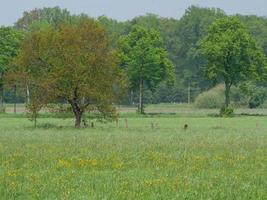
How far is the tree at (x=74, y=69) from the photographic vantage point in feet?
177

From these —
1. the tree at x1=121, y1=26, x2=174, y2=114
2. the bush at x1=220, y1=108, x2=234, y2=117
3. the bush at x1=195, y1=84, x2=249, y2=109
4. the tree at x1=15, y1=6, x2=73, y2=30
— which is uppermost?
the tree at x1=15, y1=6, x2=73, y2=30

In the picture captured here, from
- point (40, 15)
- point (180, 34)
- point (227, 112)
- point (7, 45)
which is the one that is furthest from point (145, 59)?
point (40, 15)

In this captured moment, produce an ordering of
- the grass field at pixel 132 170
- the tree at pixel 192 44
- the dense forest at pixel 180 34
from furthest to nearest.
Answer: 1. the tree at pixel 192 44
2. the dense forest at pixel 180 34
3. the grass field at pixel 132 170

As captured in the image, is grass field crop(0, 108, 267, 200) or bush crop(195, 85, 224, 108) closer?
grass field crop(0, 108, 267, 200)

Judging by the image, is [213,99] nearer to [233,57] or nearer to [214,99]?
[214,99]

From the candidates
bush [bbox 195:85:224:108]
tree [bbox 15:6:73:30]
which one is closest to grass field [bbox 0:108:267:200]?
bush [bbox 195:85:224:108]

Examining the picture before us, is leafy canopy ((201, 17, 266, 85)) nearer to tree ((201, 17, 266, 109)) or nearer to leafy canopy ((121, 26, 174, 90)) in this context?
tree ((201, 17, 266, 109))

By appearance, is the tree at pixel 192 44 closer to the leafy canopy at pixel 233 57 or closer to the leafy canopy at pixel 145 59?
the leafy canopy at pixel 145 59

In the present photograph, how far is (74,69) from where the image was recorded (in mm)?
54094

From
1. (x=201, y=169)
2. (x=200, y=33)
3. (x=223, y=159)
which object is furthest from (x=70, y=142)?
(x=200, y=33)

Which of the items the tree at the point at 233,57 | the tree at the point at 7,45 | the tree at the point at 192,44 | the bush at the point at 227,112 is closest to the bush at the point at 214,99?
the tree at the point at 233,57

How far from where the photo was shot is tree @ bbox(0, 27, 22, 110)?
98.0m

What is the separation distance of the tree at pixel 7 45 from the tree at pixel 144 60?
15.6m

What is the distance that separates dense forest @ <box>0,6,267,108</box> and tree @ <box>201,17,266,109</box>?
2184 cm
